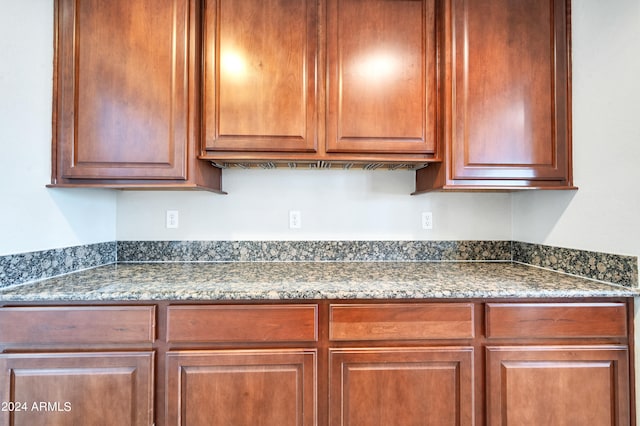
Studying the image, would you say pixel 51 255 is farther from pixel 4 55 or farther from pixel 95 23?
pixel 95 23

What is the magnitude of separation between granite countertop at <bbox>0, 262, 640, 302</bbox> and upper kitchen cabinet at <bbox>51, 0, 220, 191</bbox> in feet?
1.54

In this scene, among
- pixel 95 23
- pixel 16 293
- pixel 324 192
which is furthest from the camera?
pixel 324 192

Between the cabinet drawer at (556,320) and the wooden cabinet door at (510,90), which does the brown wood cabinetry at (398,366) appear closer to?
the cabinet drawer at (556,320)

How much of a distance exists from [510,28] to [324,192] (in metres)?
1.20

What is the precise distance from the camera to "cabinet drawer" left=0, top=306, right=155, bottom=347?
44.1 inches

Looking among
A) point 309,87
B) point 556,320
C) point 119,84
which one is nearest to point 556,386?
point 556,320

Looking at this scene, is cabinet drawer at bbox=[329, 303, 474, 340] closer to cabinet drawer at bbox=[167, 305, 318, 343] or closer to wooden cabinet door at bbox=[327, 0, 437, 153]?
cabinet drawer at bbox=[167, 305, 318, 343]

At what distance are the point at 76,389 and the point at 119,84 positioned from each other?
4.13 feet

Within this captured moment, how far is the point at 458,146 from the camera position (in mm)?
1381

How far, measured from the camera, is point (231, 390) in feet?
3.77

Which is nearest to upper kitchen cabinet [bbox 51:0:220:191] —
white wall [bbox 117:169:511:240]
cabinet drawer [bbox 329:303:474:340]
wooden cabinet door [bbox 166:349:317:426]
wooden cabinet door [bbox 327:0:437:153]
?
white wall [bbox 117:169:511:240]

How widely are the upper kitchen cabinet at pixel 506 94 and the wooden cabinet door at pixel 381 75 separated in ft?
0.34

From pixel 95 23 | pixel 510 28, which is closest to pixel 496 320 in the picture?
pixel 510 28

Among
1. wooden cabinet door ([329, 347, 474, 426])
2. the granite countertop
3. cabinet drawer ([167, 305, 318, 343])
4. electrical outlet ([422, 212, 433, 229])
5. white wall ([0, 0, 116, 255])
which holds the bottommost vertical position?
wooden cabinet door ([329, 347, 474, 426])
